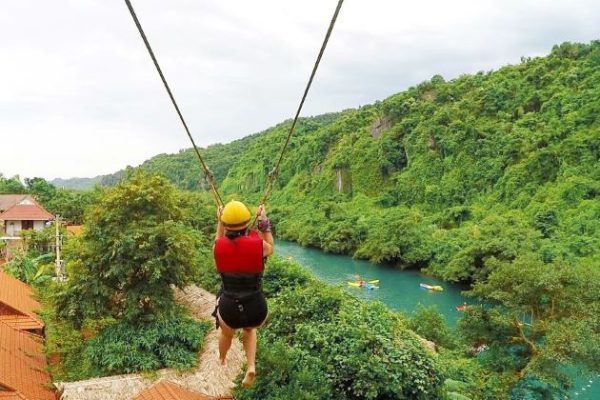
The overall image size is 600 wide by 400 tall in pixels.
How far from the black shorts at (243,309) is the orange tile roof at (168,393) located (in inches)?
208

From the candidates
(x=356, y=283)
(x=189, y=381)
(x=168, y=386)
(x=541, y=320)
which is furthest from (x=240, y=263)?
(x=356, y=283)

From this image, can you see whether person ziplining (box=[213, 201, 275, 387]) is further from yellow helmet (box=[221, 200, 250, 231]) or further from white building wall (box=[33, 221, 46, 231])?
white building wall (box=[33, 221, 46, 231])

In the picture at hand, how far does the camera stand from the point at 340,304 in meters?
10.1

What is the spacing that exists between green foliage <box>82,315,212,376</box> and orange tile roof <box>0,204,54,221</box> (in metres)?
20.8

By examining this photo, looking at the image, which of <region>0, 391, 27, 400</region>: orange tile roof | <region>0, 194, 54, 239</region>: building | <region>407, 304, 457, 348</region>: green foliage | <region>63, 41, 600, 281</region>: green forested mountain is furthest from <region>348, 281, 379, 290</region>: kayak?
<region>0, 391, 27, 400</region>: orange tile roof

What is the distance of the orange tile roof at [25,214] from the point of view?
2839 centimetres

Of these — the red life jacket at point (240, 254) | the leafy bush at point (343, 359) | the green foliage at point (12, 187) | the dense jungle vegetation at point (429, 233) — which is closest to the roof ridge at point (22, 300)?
the dense jungle vegetation at point (429, 233)

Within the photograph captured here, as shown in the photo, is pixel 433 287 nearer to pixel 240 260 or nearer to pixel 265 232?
pixel 265 232

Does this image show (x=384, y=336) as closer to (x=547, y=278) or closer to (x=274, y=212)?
(x=547, y=278)

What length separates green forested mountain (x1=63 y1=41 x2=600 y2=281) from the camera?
30.7m

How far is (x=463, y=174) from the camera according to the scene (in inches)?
1751

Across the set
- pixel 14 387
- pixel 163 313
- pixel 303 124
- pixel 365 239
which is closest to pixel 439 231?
pixel 365 239

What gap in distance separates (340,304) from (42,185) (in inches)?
1490

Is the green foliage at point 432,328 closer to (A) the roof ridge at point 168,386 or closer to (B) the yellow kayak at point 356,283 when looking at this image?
(A) the roof ridge at point 168,386
